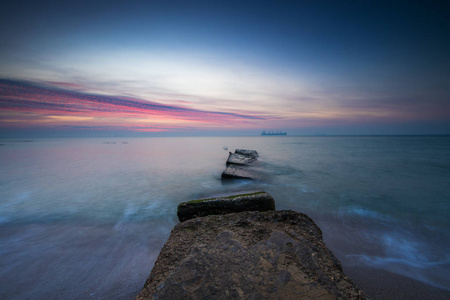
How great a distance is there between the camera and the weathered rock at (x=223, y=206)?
3.94m

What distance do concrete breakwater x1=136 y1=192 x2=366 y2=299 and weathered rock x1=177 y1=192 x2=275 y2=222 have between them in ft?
2.25

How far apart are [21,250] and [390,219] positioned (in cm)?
947

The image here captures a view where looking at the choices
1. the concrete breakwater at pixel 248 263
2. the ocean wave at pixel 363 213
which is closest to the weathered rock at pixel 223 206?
the concrete breakwater at pixel 248 263

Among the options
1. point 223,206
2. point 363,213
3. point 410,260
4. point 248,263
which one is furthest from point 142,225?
point 363,213

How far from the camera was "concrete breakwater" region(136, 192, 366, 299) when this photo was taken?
1.90 m

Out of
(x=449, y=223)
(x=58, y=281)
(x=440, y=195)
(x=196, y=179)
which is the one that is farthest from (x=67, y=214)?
(x=440, y=195)

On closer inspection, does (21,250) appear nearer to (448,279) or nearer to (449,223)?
(448,279)

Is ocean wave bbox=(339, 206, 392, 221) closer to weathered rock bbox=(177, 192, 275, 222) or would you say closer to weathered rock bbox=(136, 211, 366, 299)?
weathered rock bbox=(177, 192, 275, 222)

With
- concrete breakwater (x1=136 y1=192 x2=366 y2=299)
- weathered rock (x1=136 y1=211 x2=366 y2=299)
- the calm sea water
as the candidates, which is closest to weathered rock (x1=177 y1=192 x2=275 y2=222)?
concrete breakwater (x1=136 y1=192 x2=366 y2=299)

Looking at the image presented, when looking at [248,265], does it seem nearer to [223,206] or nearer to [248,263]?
[248,263]

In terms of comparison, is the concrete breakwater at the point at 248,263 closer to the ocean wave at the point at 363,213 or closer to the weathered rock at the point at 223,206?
the weathered rock at the point at 223,206

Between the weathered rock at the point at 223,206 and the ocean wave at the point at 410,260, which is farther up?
the weathered rock at the point at 223,206

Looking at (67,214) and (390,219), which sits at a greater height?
(390,219)

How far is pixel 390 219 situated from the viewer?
219 inches
